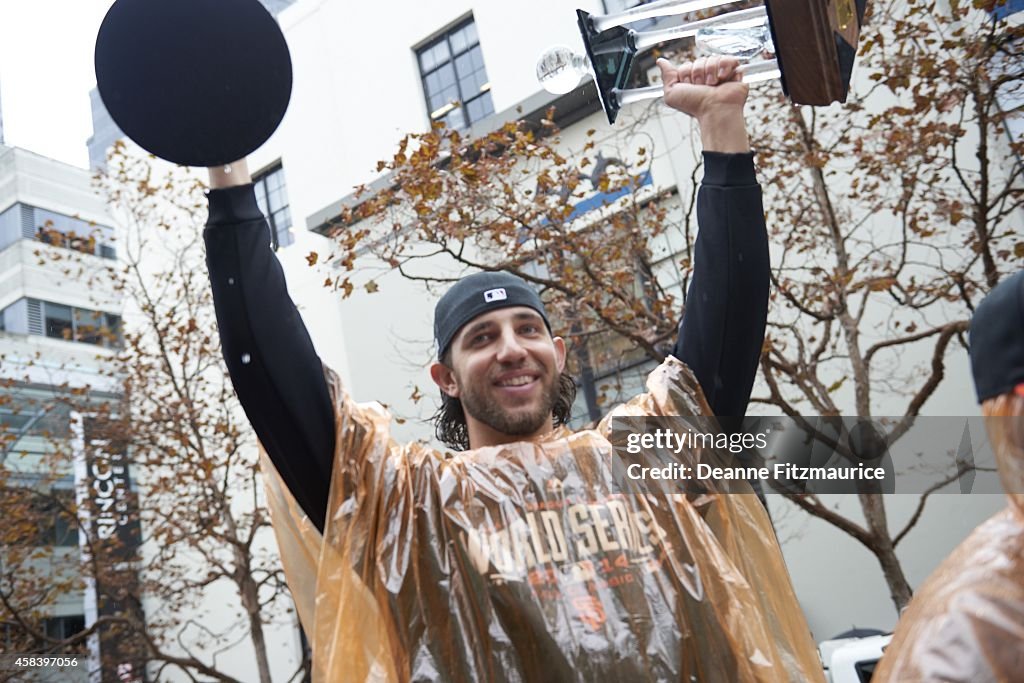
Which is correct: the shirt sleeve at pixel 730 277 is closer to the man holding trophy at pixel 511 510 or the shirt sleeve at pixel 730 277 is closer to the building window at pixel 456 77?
the man holding trophy at pixel 511 510

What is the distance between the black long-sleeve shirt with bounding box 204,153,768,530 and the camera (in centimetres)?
170

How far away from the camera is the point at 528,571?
1.76 m

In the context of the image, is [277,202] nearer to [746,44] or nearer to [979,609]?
[746,44]

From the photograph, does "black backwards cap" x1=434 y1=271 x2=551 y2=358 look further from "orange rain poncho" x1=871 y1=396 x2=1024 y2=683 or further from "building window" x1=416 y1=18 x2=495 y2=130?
"building window" x1=416 y1=18 x2=495 y2=130

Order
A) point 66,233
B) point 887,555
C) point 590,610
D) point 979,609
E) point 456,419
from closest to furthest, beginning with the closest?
point 979,609, point 590,610, point 456,419, point 887,555, point 66,233

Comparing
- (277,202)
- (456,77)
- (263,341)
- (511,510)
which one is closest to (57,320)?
(277,202)

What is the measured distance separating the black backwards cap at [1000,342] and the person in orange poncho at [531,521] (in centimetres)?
77

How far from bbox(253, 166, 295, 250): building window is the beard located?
1186 centimetres

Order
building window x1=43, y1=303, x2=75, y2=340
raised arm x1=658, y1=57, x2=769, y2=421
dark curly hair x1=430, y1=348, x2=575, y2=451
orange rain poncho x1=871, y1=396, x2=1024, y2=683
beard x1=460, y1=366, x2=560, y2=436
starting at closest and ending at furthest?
1. orange rain poncho x1=871, y1=396, x2=1024, y2=683
2. raised arm x1=658, y1=57, x2=769, y2=421
3. beard x1=460, y1=366, x2=560, y2=436
4. dark curly hair x1=430, y1=348, x2=575, y2=451
5. building window x1=43, y1=303, x2=75, y2=340

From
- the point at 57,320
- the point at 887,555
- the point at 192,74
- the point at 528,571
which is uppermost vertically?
the point at 57,320

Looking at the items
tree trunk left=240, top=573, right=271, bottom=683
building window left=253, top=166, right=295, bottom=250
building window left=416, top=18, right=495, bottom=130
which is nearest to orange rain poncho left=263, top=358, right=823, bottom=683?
tree trunk left=240, top=573, right=271, bottom=683

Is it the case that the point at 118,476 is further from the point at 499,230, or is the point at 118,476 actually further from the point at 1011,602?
the point at 1011,602

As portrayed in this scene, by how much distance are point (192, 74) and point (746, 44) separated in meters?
1.17

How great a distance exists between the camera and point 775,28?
1469 millimetres
